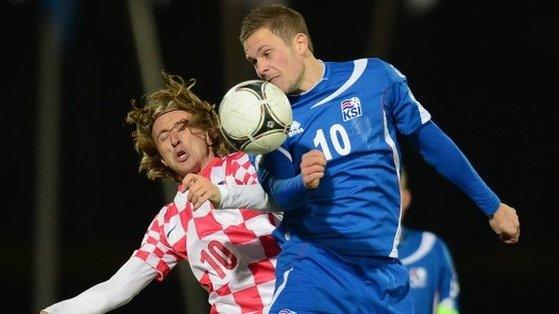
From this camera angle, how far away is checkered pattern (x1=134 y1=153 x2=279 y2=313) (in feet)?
15.1

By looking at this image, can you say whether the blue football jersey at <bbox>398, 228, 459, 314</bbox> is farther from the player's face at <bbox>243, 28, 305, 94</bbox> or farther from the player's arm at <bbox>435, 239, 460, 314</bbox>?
the player's face at <bbox>243, 28, 305, 94</bbox>

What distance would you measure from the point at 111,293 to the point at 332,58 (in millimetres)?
7396

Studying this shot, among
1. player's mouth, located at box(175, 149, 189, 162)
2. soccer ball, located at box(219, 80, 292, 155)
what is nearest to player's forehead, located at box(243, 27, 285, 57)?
soccer ball, located at box(219, 80, 292, 155)

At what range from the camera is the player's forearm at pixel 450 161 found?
445cm

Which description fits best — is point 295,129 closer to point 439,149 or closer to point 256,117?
point 256,117

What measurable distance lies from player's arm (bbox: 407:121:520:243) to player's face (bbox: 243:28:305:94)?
1.65ft

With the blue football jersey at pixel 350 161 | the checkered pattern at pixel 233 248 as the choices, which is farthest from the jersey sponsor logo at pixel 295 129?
the checkered pattern at pixel 233 248

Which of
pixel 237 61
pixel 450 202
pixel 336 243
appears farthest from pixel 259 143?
pixel 450 202

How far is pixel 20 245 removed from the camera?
1100 cm

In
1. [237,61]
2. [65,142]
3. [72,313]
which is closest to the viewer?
[72,313]

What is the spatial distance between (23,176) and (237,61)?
9.82 feet

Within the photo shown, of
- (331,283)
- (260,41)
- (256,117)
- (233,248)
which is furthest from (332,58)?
(256,117)

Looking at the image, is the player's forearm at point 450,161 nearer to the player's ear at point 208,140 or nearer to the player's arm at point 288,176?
the player's arm at point 288,176

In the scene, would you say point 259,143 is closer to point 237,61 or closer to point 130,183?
point 237,61
